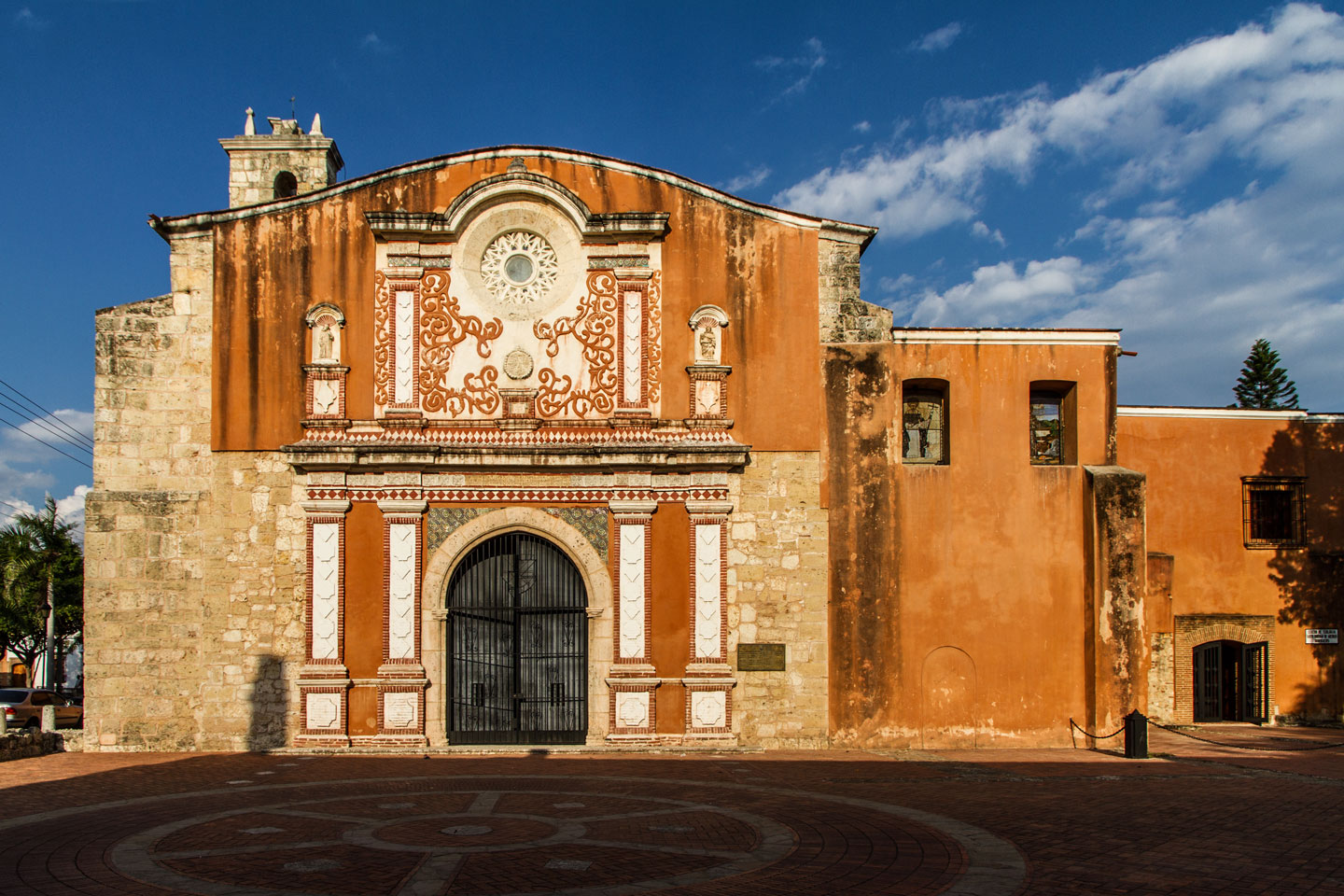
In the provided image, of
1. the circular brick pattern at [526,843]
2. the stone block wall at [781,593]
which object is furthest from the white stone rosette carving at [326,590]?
the stone block wall at [781,593]

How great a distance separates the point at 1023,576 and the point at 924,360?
4.14 metres

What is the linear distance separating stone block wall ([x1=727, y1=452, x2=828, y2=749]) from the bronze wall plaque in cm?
9

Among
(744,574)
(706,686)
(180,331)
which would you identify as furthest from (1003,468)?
(180,331)

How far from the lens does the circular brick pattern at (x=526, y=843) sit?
851 cm

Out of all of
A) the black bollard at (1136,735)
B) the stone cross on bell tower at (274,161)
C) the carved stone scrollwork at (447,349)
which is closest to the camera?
the black bollard at (1136,735)

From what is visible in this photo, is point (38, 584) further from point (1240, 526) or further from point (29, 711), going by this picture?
point (1240, 526)

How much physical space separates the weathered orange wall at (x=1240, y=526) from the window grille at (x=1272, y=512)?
141 mm

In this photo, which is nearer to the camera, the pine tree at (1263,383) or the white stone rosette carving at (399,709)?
the white stone rosette carving at (399,709)

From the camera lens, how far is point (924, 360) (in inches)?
722

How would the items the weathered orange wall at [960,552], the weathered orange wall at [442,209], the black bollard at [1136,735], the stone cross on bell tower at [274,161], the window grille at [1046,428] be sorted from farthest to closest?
the stone cross on bell tower at [274,161] < the window grille at [1046,428] < the weathered orange wall at [442,209] < the weathered orange wall at [960,552] < the black bollard at [1136,735]

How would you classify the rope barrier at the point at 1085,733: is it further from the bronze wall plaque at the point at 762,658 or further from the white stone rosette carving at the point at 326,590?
the white stone rosette carving at the point at 326,590

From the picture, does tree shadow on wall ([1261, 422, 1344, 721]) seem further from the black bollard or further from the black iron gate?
the black iron gate

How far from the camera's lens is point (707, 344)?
18125 mm

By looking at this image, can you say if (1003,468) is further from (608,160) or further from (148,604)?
(148,604)
